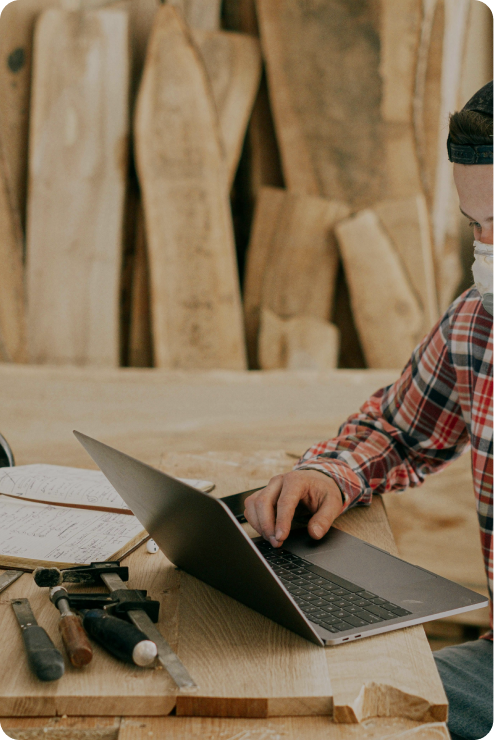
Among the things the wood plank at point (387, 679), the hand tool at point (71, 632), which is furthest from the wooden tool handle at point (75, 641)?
the wood plank at point (387, 679)

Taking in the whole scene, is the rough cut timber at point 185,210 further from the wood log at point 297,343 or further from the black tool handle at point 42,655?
the black tool handle at point 42,655

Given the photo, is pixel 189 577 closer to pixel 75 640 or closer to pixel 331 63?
pixel 75 640

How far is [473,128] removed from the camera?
0.99 m

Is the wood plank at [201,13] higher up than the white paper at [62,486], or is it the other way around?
the wood plank at [201,13]

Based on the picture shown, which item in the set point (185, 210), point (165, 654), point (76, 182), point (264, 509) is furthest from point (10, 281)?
point (165, 654)

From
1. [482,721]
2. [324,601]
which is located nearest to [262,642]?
[324,601]

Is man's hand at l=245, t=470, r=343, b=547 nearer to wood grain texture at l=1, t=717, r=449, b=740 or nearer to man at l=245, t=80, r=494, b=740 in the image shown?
man at l=245, t=80, r=494, b=740

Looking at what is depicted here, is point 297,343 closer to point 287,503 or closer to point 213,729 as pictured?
point 287,503

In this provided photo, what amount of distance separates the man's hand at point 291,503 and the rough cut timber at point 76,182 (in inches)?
55.8

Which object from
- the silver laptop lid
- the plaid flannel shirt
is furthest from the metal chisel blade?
the plaid flannel shirt

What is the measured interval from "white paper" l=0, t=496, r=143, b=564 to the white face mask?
62cm

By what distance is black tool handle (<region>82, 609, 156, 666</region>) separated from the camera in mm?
707

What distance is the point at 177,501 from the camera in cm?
76

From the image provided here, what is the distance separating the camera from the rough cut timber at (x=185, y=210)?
2.25m
